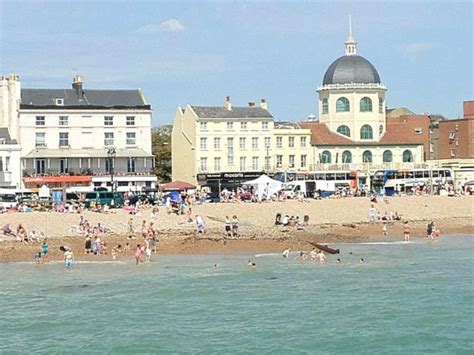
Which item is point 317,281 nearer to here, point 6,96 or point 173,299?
point 173,299

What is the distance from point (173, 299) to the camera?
1112 inches

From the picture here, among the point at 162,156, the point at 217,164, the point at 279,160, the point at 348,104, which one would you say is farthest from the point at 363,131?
the point at 162,156

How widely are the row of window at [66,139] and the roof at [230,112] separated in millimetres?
7579

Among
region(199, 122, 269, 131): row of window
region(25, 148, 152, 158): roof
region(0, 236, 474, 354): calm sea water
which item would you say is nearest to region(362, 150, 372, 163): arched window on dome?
region(199, 122, 269, 131): row of window

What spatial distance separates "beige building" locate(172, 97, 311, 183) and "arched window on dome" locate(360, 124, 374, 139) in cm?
491

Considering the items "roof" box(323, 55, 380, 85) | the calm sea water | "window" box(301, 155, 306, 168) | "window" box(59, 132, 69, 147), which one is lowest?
the calm sea water

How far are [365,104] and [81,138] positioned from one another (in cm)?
2483

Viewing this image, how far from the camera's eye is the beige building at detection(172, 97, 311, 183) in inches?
2911

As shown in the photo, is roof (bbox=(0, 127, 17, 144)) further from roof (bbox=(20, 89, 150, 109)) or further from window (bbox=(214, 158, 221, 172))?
window (bbox=(214, 158, 221, 172))

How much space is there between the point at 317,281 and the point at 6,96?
140ft

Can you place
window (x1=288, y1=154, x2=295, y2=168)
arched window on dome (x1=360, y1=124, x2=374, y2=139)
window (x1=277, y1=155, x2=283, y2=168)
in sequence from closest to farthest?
window (x1=277, y1=155, x2=283, y2=168) → window (x1=288, y1=154, x2=295, y2=168) → arched window on dome (x1=360, y1=124, x2=374, y2=139)

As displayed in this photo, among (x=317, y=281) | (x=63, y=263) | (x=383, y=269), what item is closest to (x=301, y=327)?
(x=317, y=281)

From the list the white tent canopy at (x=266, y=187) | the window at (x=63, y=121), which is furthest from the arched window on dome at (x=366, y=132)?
the window at (x=63, y=121)

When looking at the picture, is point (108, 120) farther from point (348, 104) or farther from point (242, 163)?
point (348, 104)
